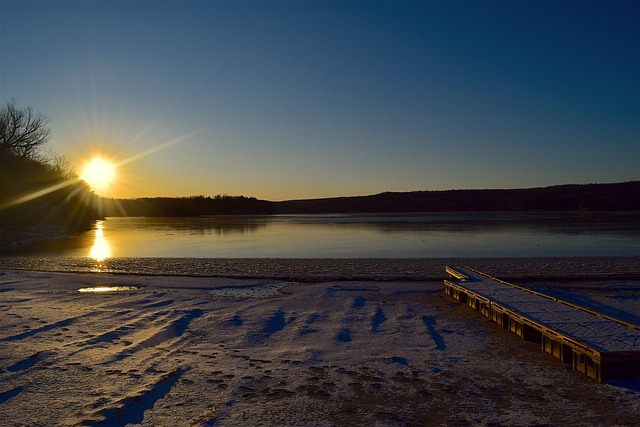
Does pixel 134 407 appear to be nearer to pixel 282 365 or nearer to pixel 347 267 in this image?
pixel 282 365

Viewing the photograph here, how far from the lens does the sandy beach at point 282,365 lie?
580 centimetres

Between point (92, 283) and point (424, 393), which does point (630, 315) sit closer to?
point (424, 393)

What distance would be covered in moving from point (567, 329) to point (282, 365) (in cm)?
449

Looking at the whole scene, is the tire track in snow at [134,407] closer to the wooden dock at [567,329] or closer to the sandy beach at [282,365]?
the sandy beach at [282,365]

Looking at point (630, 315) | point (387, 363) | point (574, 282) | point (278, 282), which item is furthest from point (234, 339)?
point (574, 282)

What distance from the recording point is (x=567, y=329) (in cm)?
805

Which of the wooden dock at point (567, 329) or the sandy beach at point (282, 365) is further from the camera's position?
the wooden dock at point (567, 329)

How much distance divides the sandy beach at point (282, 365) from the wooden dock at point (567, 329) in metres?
0.24

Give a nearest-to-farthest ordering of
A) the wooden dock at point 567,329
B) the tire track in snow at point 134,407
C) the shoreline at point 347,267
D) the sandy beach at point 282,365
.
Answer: the tire track in snow at point 134,407
the sandy beach at point 282,365
the wooden dock at point 567,329
the shoreline at point 347,267

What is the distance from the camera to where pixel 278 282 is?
16375 millimetres

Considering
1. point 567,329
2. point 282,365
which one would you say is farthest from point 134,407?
point 567,329

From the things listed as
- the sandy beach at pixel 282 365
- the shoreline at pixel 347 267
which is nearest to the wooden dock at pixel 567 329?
the sandy beach at pixel 282 365

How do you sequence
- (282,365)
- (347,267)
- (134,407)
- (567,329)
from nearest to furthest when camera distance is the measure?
(134,407) < (282,365) < (567,329) < (347,267)

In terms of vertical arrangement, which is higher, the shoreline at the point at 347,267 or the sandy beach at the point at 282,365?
the shoreline at the point at 347,267
